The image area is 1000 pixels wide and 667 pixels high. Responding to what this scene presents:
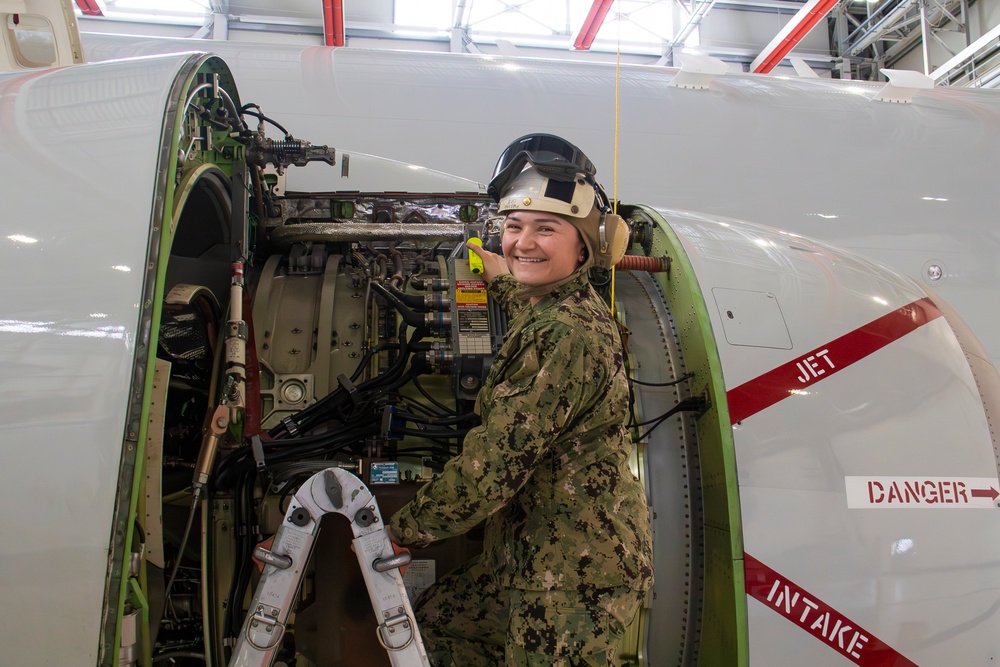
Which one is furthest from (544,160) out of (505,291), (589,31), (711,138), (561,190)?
(589,31)

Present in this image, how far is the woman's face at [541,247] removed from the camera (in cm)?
198

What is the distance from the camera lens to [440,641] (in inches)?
85.6

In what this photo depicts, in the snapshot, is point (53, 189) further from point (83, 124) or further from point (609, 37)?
point (609, 37)

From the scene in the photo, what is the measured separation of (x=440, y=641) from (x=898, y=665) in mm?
1287

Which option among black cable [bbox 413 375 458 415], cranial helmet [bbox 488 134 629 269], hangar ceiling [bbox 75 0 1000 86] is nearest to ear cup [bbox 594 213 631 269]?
cranial helmet [bbox 488 134 629 269]

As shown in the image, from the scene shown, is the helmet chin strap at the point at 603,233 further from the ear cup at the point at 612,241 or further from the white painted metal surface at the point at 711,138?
the white painted metal surface at the point at 711,138

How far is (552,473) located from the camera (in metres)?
1.86

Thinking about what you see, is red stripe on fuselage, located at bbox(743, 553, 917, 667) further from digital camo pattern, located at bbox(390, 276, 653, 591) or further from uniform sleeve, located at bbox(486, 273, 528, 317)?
uniform sleeve, located at bbox(486, 273, 528, 317)

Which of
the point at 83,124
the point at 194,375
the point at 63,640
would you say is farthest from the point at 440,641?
the point at 83,124

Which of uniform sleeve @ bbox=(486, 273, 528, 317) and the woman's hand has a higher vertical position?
the woman's hand

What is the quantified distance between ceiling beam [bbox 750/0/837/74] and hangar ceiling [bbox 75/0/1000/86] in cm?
4

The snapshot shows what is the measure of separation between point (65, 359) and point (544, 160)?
1257mm

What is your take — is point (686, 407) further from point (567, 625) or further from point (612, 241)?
point (567, 625)

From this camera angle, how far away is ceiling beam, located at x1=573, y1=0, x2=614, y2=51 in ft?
24.9
